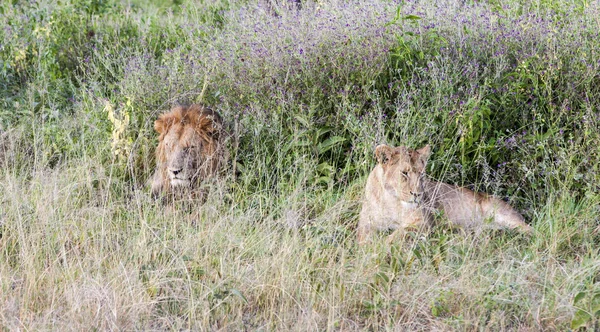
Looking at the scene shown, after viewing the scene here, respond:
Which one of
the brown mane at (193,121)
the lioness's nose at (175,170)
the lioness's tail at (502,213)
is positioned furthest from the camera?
the brown mane at (193,121)

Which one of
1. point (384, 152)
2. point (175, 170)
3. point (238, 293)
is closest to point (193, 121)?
point (175, 170)

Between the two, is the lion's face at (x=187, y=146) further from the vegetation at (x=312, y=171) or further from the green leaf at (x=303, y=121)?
the green leaf at (x=303, y=121)

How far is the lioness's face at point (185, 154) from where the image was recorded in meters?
5.81

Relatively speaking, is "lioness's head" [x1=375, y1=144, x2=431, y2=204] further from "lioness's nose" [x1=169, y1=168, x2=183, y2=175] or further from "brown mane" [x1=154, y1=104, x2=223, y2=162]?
"lioness's nose" [x1=169, y1=168, x2=183, y2=175]

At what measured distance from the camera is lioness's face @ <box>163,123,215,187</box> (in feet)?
19.1

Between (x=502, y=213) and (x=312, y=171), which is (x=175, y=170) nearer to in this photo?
(x=312, y=171)

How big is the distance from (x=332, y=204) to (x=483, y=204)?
101 centimetres

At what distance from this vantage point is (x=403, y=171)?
5.21m

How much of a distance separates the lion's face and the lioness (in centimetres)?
116

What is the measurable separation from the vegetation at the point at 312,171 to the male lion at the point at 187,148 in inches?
7.7

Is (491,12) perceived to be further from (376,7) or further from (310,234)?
(310,234)

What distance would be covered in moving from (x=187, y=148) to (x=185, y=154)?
0.16 feet

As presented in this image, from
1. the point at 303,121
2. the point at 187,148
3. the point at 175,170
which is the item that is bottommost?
the point at 175,170

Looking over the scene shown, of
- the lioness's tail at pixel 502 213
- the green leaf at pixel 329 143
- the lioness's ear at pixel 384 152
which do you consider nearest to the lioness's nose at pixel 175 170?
the green leaf at pixel 329 143
